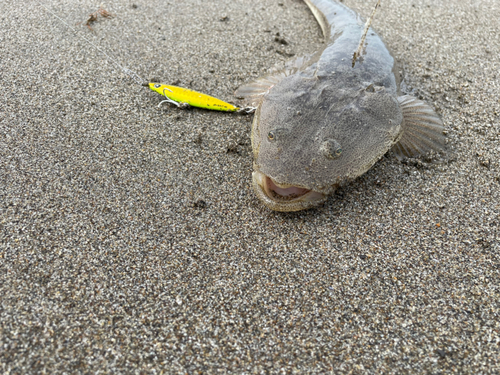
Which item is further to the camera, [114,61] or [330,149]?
[114,61]

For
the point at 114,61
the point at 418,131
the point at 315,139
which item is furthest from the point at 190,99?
the point at 418,131

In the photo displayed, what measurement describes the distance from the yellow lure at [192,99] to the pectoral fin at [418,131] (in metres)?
1.50

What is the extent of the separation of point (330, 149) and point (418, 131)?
1149mm

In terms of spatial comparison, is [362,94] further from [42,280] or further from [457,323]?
[42,280]

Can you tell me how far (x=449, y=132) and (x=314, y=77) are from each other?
136 cm

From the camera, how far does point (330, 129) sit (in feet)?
7.76

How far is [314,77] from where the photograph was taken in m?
2.81

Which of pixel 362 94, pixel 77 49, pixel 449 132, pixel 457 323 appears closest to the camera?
pixel 457 323

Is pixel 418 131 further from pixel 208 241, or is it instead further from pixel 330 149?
pixel 208 241

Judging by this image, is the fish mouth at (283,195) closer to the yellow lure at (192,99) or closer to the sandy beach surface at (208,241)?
the sandy beach surface at (208,241)

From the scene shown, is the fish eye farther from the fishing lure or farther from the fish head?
the fishing lure

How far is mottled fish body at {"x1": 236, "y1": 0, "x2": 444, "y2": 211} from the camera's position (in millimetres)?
2264

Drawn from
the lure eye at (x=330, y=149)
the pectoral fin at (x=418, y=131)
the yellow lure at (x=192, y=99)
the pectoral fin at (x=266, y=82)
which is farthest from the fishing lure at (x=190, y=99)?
the pectoral fin at (x=418, y=131)

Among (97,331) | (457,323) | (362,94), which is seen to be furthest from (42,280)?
(362,94)
